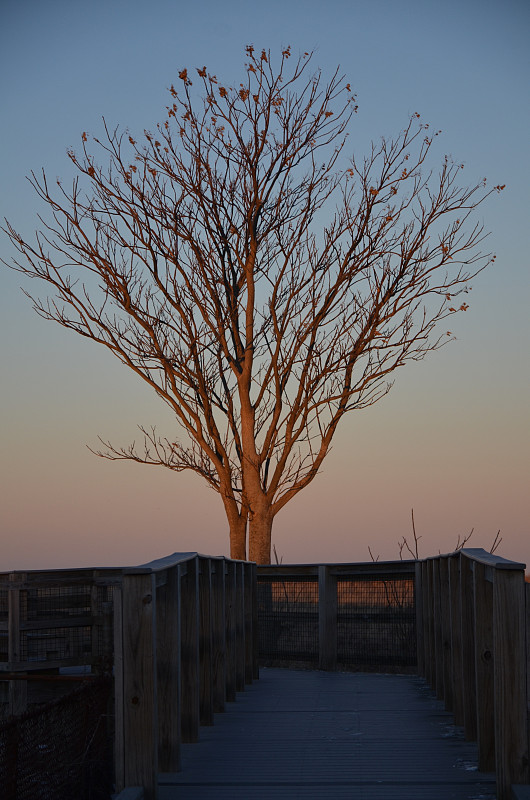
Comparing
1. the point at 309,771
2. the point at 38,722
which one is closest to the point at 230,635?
the point at 309,771

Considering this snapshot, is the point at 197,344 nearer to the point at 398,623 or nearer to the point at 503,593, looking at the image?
the point at 398,623

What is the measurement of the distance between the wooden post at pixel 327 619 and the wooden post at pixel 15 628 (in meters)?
3.82

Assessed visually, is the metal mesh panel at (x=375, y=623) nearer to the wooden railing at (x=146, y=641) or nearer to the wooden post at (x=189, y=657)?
the wooden railing at (x=146, y=641)

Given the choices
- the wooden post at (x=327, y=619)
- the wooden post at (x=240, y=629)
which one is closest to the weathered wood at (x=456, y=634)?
the wooden post at (x=240, y=629)

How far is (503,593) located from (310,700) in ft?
16.5

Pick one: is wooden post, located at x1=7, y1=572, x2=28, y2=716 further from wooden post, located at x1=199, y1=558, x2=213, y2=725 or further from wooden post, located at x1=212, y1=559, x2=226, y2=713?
wooden post, located at x1=199, y1=558, x2=213, y2=725

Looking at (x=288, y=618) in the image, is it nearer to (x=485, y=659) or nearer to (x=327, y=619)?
(x=327, y=619)

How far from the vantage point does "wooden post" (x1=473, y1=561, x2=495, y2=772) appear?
5.34m

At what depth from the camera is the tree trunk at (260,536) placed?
53.2 feet

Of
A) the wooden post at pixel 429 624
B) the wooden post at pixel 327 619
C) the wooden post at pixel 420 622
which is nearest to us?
the wooden post at pixel 429 624

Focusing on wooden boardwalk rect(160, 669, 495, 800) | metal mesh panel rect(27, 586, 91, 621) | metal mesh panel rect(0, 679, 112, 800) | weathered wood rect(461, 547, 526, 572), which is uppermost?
weathered wood rect(461, 547, 526, 572)

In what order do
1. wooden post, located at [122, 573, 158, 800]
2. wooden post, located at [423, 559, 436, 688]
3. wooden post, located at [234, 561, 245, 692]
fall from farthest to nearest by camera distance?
1. wooden post, located at [234, 561, 245, 692]
2. wooden post, located at [423, 559, 436, 688]
3. wooden post, located at [122, 573, 158, 800]

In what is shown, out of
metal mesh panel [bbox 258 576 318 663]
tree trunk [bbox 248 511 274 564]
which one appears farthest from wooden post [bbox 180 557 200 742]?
tree trunk [bbox 248 511 274 564]

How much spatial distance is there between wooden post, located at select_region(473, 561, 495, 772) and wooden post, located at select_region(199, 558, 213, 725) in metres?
2.67
